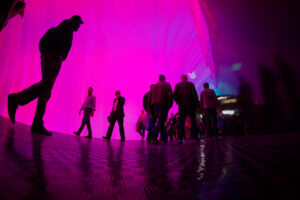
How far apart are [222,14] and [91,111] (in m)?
4.06

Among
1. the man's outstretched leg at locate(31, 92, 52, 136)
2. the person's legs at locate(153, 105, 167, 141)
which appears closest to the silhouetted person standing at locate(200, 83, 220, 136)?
the person's legs at locate(153, 105, 167, 141)

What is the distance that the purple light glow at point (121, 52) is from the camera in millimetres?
8352

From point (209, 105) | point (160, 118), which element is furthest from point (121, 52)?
point (160, 118)

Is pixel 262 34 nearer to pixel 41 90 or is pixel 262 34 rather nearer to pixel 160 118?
pixel 160 118

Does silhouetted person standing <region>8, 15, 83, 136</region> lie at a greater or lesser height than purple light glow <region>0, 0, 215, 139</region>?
lesser

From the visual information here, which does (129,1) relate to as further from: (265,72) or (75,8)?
(265,72)

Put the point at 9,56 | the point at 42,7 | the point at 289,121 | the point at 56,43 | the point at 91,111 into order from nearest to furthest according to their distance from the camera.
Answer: the point at 289,121
the point at 56,43
the point at 91,111
the point at 9,56
the point at 42,7

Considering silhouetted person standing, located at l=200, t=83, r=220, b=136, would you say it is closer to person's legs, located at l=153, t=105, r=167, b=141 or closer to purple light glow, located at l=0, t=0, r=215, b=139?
person's legs, located at l=153, t=105, r=167, b=141

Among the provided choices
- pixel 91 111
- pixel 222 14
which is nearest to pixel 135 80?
pixel 91 111

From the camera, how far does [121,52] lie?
1228cm

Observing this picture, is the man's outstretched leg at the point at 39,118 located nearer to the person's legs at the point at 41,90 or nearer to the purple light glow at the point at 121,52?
the person's legs at the point at 41,90

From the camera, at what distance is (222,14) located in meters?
2.94

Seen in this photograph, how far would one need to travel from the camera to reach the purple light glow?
8.35 m

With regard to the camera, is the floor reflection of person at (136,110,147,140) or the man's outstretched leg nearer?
the man's outstretched leg
